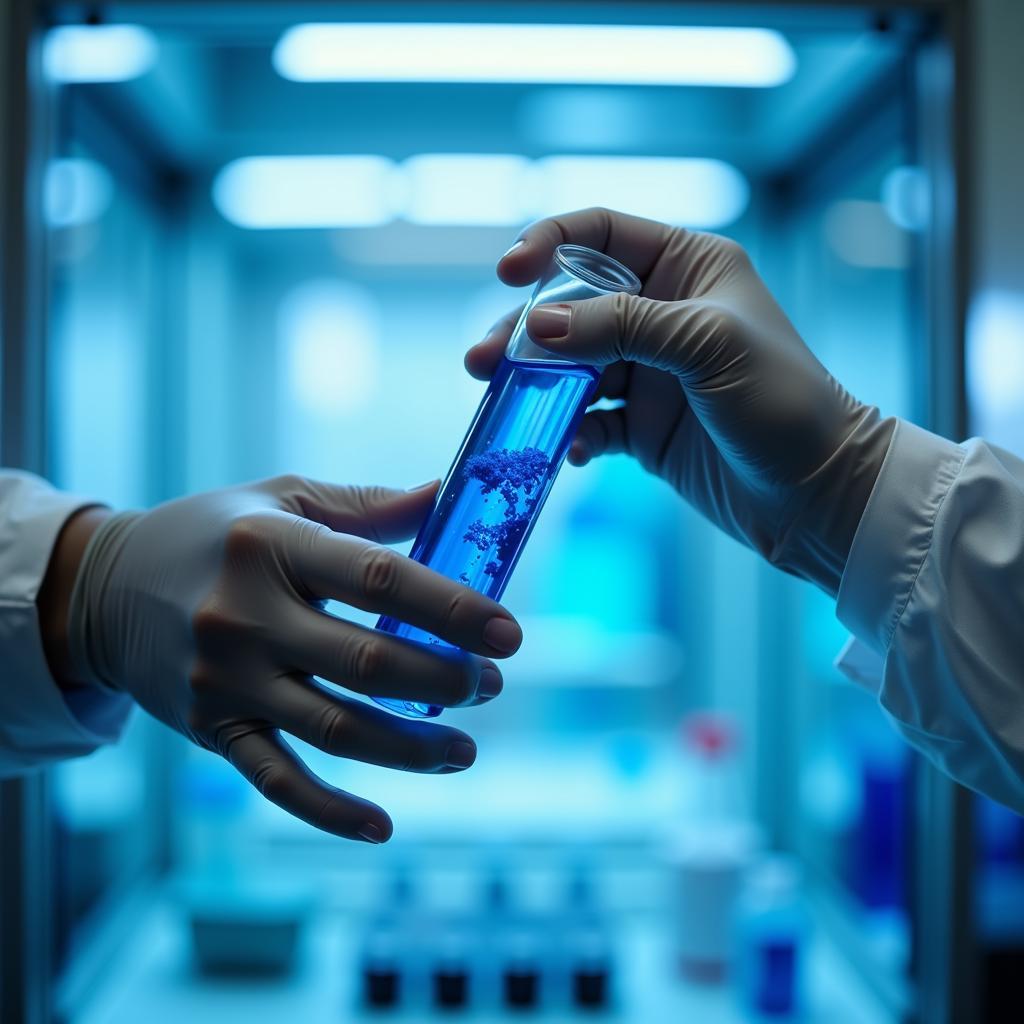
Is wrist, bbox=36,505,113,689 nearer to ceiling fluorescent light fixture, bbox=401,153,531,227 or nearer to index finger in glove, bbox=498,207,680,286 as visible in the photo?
index finger in glove, bbox=498,207,680,286

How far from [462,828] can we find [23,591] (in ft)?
3.31

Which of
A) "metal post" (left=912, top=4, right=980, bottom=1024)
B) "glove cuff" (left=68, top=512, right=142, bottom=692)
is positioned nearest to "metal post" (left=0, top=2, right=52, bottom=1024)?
"glove cuff" (left=68, top=512, right=142, bottom=692)

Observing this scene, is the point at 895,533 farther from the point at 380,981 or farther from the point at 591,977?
the point at 380,981

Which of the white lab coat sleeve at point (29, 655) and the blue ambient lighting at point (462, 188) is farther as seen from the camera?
the blue ambient lighting at point (462, 188)

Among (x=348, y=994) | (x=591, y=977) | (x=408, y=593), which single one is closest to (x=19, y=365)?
(x=408, y=593)

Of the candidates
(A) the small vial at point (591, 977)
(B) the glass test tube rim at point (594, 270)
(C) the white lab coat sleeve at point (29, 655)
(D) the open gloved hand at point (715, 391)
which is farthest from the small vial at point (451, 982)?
(B) the glass test tube rim at point (594, 270)

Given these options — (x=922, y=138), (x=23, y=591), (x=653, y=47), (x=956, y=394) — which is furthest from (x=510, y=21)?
(x=23, y=591)

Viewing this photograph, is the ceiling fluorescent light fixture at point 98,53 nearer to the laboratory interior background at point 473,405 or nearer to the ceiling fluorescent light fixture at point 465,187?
the laboratory interior background at point 473,405

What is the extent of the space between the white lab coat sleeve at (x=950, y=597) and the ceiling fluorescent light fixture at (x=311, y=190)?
3.36 feet

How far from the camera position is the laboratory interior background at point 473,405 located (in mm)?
997

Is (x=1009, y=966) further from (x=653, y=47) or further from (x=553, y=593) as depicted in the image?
(x=653, y=47)

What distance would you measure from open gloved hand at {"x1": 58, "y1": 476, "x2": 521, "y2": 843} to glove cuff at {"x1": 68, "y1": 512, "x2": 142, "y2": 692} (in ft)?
0.09

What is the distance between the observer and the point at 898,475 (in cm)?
75

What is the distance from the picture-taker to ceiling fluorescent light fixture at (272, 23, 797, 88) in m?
1.10
